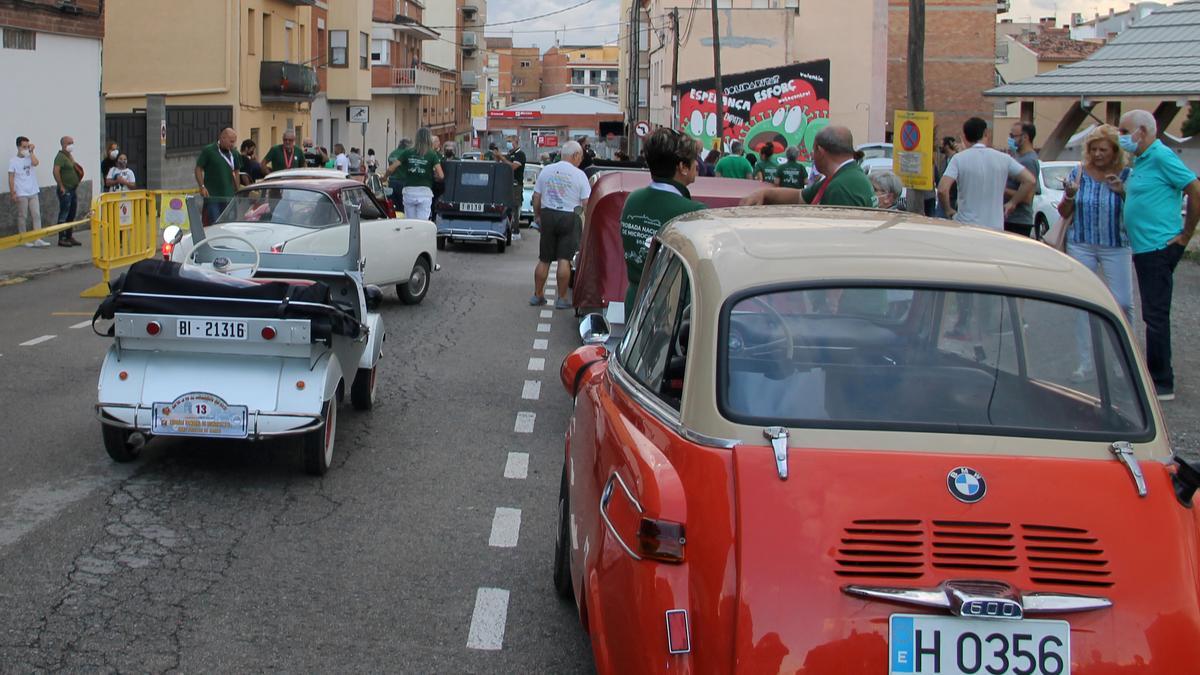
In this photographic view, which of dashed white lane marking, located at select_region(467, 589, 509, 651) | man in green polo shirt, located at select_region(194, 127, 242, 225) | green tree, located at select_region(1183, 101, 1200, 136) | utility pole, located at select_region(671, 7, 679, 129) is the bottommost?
dashed white lane marking, located at select_region(467, 589, 509, 651)

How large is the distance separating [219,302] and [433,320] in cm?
703

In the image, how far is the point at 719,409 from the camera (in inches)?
139

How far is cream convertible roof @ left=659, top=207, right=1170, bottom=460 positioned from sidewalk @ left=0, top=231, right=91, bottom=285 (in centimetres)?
1461

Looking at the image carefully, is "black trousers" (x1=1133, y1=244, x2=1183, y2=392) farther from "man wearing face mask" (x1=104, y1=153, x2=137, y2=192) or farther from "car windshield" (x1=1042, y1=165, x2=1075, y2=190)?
"man wearing face mask" (x1=104, y1=153, x2=137, y2=192)

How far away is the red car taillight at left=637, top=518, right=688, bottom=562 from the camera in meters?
3.32

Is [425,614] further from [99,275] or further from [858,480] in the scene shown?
[99,275]

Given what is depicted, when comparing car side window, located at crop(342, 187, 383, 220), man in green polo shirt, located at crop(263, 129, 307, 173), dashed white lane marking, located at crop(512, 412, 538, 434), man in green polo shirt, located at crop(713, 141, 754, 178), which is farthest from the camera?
man in green polo shirt, located at crop(263, 129, 307, 173)

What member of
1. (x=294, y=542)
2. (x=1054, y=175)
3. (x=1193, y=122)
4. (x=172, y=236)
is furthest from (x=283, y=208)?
(x=1193, y=122)

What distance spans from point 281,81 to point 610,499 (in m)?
39.1

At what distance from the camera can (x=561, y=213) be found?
14430 mm

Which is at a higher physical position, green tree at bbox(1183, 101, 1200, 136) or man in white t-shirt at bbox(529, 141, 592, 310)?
green tree at bbox(1183, 101, 1200, 136)

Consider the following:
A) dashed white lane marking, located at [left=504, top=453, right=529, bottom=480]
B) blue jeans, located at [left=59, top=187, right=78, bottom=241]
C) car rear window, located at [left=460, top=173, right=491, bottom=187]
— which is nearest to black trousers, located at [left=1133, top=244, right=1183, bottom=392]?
dashed white lane marking, located at [left=504, top=453, right=529, bottom=480]

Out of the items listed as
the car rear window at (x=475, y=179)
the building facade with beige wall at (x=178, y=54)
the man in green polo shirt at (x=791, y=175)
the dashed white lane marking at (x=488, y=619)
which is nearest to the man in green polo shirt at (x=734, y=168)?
the man in green polo shirt at (x=791, y=175)

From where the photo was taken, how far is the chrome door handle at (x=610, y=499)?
11.4ft
